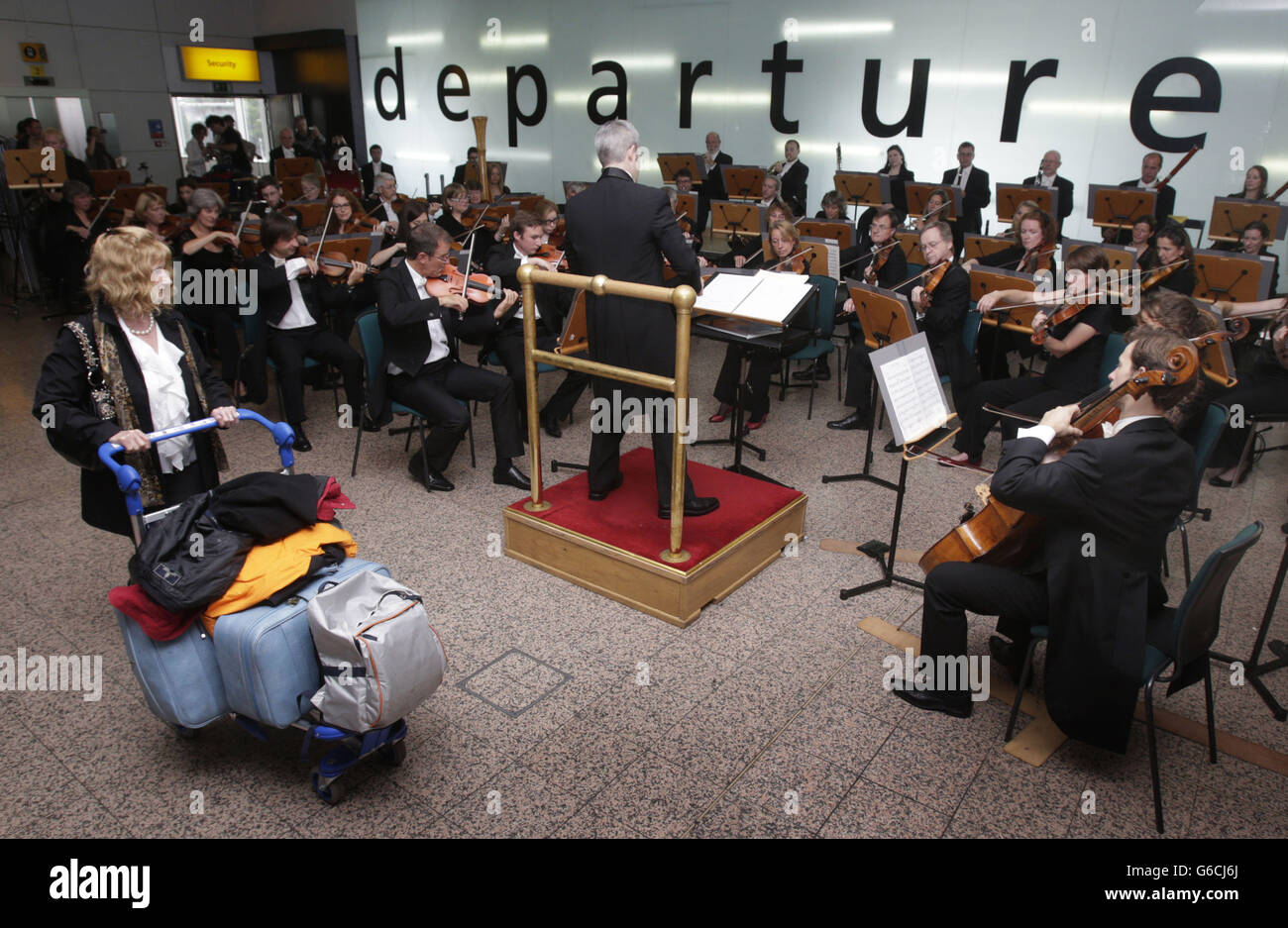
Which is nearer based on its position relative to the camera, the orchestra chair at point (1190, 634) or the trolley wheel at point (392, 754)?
the orchestra chair at point (1190, 634)

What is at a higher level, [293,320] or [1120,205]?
[1120,205]

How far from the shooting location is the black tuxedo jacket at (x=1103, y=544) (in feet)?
7.98

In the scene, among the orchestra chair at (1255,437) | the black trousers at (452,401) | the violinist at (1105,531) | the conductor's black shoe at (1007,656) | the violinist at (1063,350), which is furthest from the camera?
the orchestra chair at (1255,437)

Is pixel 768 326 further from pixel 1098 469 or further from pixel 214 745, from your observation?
pixel 214 745

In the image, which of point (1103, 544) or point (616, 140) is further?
point (616, 140)

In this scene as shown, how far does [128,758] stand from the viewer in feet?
8.94

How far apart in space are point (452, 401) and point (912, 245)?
4.30 m

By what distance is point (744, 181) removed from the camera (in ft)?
31.6

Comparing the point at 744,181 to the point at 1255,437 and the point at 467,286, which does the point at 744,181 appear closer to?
the point at 467,286

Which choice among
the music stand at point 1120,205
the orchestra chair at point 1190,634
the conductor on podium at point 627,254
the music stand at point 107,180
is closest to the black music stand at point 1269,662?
the orchestra chair at point 1190,634

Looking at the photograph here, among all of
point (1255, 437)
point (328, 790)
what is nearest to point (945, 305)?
point (1255, 437)

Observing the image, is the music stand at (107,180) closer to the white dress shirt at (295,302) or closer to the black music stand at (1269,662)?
the white dress shirt at (295,302)

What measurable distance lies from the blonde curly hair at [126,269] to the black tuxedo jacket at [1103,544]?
9.47ft
